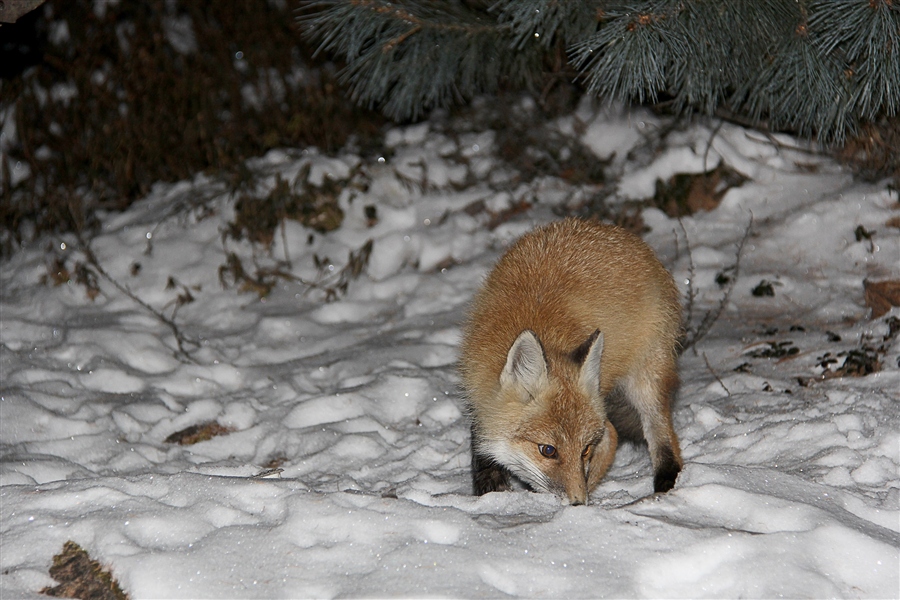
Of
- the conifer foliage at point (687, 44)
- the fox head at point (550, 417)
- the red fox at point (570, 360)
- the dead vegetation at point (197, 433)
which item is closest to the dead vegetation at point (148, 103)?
the conifer foliage at point (687, 44)

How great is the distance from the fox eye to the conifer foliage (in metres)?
1.73

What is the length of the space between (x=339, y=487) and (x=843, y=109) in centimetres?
326

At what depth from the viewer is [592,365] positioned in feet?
10.5

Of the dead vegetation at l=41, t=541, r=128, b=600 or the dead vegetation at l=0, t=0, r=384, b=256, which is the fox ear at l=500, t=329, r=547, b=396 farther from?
the dead vegetation at l=0, t=0, r=384, b=256

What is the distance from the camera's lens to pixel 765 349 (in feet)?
14.4

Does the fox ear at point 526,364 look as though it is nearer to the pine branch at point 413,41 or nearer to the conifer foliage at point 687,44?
the conifer foliage at point 687,44

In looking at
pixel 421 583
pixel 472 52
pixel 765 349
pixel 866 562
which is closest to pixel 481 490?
pixel 421 583

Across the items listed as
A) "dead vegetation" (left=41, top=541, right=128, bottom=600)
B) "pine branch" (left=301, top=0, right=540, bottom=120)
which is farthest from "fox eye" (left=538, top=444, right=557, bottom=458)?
"pine branch" (left=301, top=0, right=540, bottom=120)

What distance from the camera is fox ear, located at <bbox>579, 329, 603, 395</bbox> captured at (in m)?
3.09

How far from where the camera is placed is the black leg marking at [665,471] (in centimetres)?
328

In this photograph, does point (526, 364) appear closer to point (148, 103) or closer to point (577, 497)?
point (577, 497)

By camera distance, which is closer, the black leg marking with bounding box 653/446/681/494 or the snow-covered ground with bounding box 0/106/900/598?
the snow-covered ground with bounding box 0/106/900/598

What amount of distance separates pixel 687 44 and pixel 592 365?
1.74 m

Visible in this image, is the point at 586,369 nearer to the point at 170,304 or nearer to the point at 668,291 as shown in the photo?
the point at 668,291
